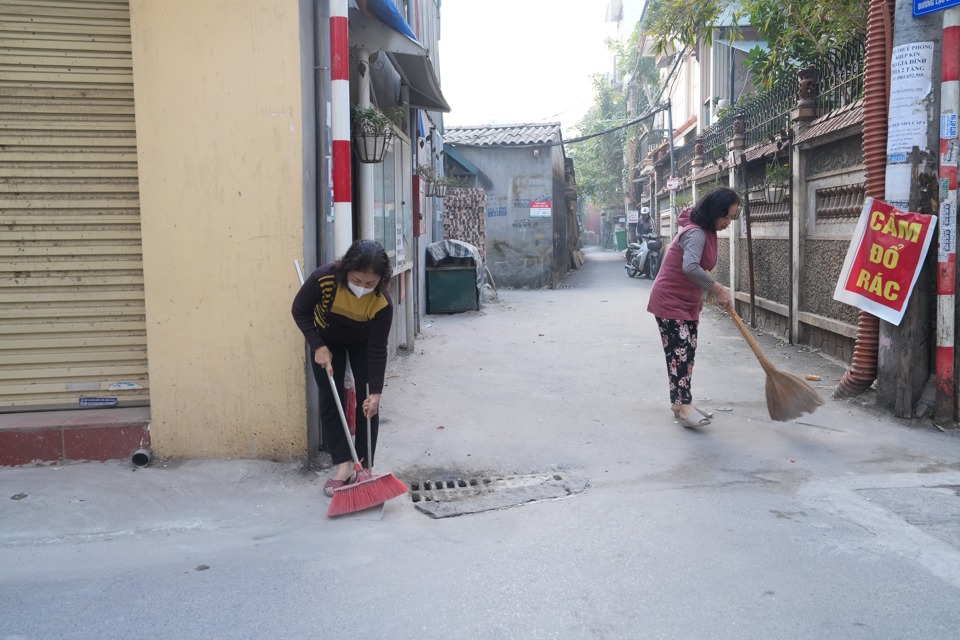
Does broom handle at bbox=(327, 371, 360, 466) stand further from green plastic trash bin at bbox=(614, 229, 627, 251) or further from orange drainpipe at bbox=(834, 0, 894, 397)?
green plastic trash bin at bbox=(614, 229, 627, 251)

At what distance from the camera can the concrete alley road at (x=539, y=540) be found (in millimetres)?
2967

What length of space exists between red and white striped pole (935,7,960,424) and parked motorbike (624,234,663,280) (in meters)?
16.2

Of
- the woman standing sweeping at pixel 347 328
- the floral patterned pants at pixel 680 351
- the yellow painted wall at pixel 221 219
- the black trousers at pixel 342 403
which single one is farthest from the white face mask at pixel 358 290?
the floral patterned pants at pixel 680 351

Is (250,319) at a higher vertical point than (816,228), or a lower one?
lower

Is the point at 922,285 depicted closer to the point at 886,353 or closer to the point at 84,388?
the point at 886,353

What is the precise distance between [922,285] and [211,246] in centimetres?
475

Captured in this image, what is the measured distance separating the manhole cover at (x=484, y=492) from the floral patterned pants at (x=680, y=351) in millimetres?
1464

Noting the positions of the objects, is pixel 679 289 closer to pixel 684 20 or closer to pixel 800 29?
pixel 684 20

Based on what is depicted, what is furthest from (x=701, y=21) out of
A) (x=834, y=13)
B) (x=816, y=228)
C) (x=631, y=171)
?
(x=631, y=171)

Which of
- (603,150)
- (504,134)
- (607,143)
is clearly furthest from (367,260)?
(603,150)

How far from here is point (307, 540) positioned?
3.80 meters

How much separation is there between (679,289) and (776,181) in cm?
439

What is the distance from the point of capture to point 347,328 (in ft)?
13.9

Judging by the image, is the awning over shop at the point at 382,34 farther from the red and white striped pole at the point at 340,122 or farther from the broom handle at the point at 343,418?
the broom handle at the point at 343,418
